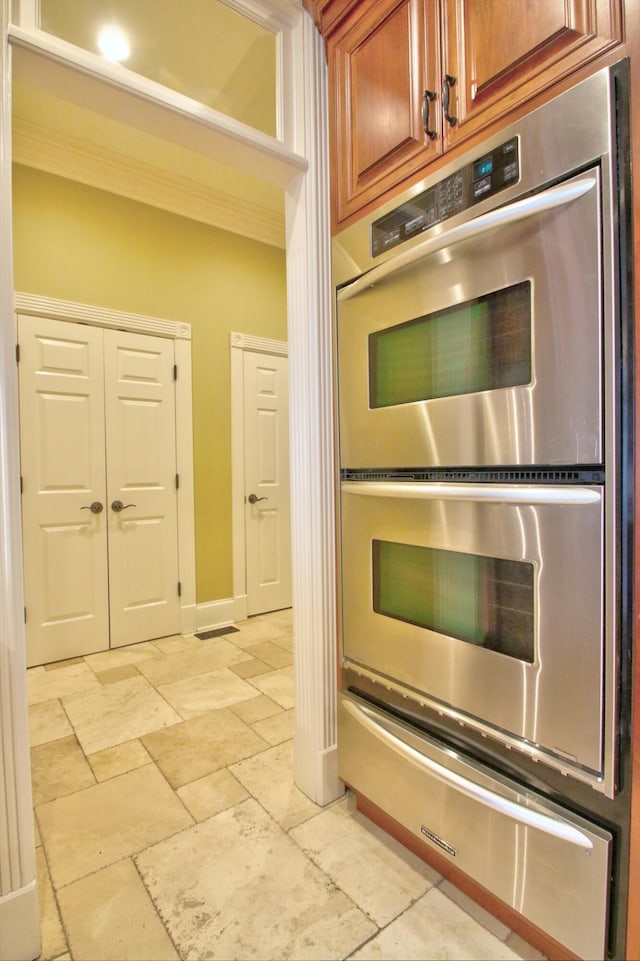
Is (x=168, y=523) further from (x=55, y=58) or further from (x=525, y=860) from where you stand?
(x=525, y=860)

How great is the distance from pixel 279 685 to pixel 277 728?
44 cm

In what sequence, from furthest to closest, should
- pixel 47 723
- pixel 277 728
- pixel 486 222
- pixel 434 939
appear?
pixel 47 723
pixel 277 728
pixel 434 939
pixel 486 222

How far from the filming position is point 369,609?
55.1 inches

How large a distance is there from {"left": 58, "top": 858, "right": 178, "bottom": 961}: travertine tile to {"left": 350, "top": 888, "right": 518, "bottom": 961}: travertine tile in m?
0.51

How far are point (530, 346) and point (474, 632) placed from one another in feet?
2.24

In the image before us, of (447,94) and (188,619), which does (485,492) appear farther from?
(188,619)

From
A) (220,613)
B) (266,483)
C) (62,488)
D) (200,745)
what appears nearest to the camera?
(200,745)

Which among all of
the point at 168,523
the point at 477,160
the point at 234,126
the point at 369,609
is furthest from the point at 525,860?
the point at 168,523

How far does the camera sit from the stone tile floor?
3.70 feet

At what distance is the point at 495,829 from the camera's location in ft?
3.48

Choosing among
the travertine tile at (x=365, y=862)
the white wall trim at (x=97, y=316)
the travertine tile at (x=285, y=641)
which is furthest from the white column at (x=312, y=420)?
the white wall trim at (x=97, y=316)

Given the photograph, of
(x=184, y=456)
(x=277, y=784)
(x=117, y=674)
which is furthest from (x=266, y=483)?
(x=277, y=784)

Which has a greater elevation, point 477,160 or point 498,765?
point 477,160

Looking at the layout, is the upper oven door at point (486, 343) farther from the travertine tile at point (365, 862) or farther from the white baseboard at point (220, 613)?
the white baseboard at point (220, 613)
